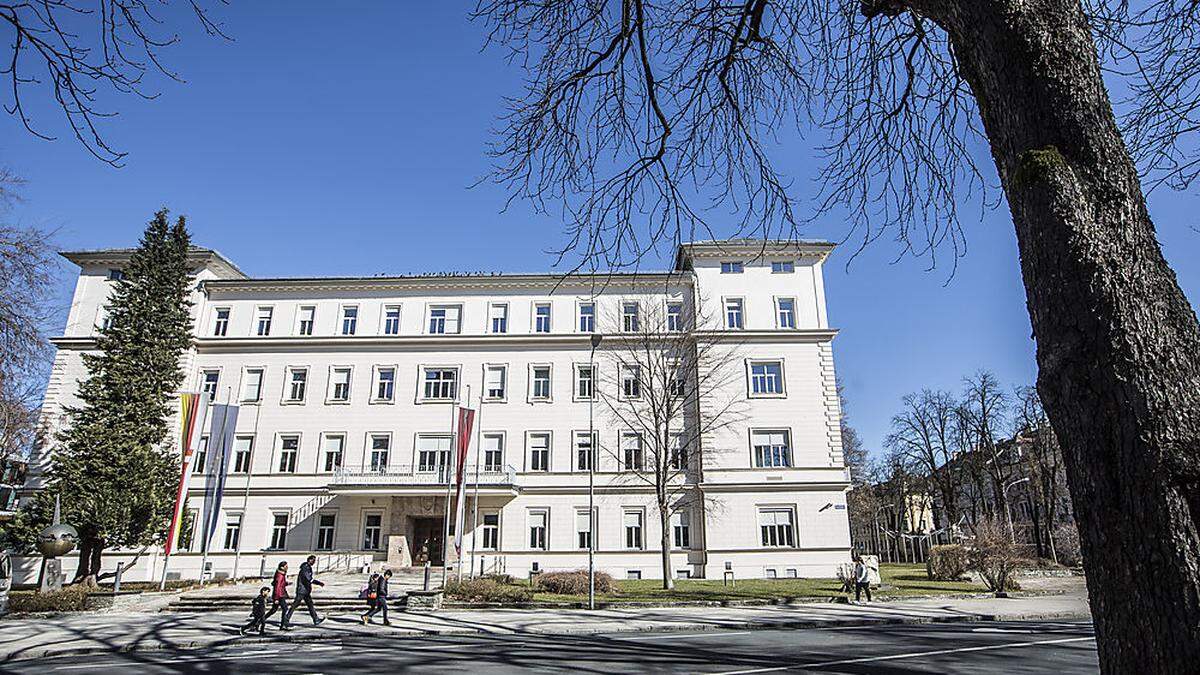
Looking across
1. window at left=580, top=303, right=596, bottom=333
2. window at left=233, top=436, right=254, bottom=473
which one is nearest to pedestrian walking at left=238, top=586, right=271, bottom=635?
window at left=233, top=436, right=254, bottom=473

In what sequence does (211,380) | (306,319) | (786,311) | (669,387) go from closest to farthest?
(669,387) < (786,311) < (211,380) < (306,319)

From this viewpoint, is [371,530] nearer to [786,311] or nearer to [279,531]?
[279,531]

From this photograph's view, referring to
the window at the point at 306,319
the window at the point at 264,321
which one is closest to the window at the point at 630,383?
the window at the point at 306,319

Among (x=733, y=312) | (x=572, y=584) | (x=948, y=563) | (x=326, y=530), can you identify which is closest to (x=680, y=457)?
(x=733, y=312)

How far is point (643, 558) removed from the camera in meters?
36.3

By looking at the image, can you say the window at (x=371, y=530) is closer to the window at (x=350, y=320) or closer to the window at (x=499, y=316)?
the window at (x=350, y=320)

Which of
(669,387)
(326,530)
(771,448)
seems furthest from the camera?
(771,448)

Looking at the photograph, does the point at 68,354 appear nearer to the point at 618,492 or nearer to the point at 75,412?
the point at 75,412

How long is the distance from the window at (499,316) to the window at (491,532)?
10.9 meters

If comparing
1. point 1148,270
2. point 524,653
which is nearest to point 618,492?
point 524,653

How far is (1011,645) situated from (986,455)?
140 feet

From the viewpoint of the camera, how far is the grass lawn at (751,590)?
84.7 ft

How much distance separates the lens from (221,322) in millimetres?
41781

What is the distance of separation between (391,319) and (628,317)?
14.4m
